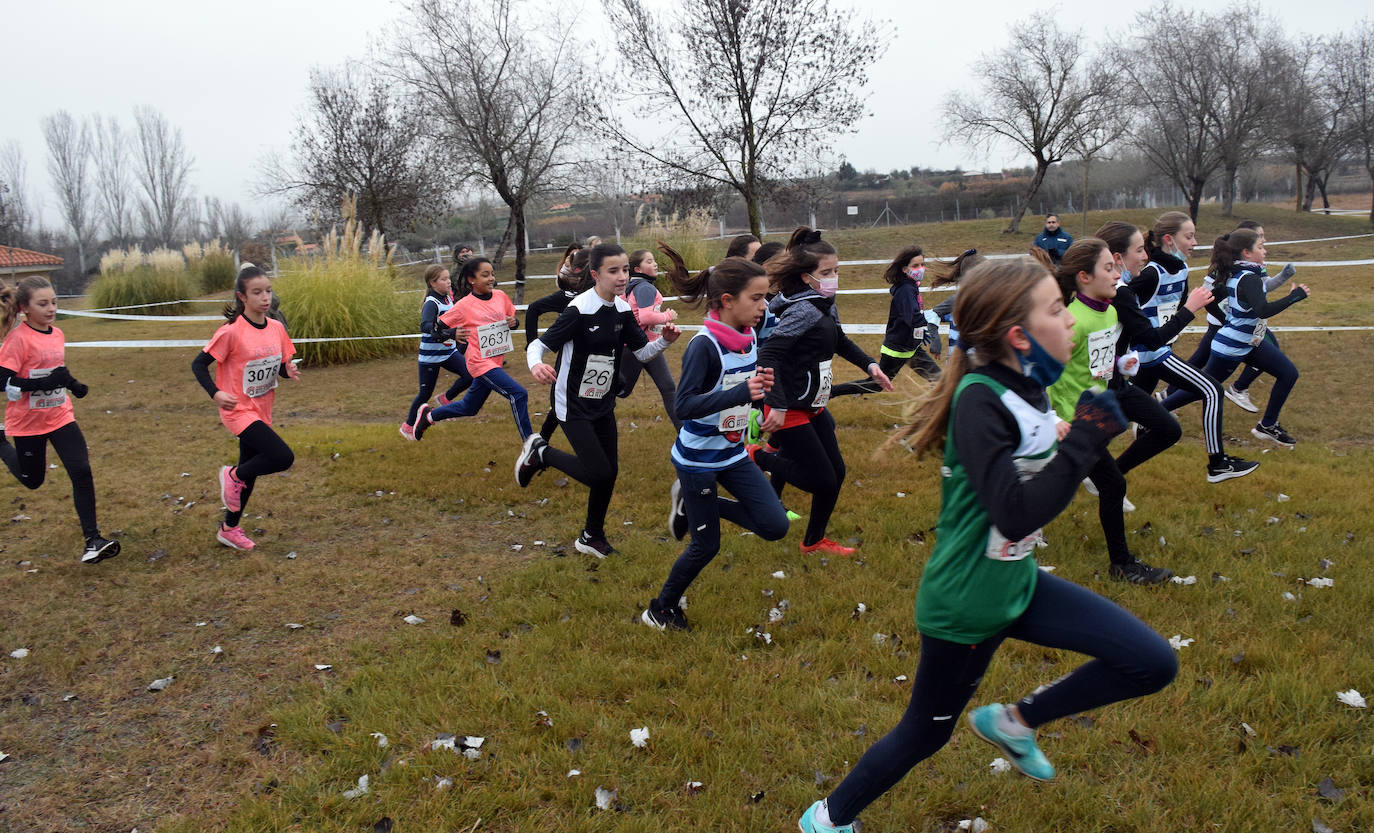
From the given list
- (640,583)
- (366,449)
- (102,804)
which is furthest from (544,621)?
(366,449)

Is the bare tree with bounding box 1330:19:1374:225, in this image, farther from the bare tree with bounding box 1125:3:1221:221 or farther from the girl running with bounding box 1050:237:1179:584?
the girl running with bounding box 1050:237:1179:584

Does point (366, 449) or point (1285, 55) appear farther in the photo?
point (1285, 55)

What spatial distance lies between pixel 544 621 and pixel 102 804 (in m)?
2.22

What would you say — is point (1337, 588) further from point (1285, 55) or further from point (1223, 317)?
point (1285, 55)

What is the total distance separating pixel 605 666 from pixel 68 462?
4.69 m

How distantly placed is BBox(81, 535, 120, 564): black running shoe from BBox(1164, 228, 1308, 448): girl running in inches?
339

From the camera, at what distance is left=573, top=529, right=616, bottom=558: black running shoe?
6113 mm

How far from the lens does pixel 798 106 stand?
2198cm

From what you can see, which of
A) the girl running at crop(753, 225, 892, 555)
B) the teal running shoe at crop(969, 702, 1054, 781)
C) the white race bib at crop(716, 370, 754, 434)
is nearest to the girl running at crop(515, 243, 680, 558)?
the girl running at crop(753, 225, 892, 555)

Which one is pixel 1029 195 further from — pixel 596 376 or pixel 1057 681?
pixel 1057 681

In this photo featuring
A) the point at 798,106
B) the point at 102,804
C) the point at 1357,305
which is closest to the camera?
the point at 102,804

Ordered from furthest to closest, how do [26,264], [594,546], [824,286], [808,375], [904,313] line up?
[26,264] → [904,313] → [594,546] → [824,286] → [808,375]

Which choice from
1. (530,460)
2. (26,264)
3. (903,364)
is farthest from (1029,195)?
(26,264)

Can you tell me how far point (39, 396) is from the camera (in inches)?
250
